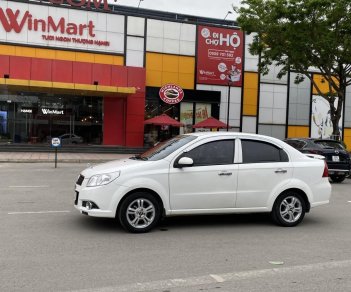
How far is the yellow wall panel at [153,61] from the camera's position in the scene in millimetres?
32656

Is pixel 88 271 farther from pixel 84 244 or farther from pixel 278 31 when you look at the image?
pixel 278 31

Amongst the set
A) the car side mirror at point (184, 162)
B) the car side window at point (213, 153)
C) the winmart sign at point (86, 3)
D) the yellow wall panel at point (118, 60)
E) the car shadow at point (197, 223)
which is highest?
the winmart sign at point (86, 3)

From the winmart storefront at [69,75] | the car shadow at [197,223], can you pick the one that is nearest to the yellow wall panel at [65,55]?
the winmart storefront at [69,75]

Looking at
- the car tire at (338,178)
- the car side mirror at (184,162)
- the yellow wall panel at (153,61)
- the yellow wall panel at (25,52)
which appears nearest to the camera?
the car side mirror at (184,162)

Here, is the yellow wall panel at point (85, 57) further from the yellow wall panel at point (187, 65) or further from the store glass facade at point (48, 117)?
the yellow wall panel at point (187, 65)

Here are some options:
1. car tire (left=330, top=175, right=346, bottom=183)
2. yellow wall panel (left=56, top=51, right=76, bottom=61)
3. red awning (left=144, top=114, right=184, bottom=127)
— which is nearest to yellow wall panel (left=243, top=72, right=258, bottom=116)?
red awning (left=144, top=114, right=184, bottom=127)

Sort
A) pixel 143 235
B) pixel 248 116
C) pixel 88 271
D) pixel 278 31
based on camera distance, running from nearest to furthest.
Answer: pixel 88 271 → pixel 143 235 → pixel 278 31 → pixel 248 116

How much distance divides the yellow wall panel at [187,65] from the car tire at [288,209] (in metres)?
26.3

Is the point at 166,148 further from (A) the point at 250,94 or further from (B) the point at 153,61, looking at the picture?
(A) the point at 250,94

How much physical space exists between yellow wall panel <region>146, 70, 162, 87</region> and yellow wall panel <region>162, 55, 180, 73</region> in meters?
0.57

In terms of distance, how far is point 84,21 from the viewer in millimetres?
31422

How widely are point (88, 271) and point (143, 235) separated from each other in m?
1.88

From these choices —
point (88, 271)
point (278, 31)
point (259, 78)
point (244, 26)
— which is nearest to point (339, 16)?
point (278, 31)

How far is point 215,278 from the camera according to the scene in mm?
5086
